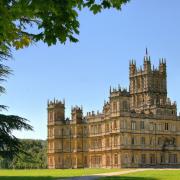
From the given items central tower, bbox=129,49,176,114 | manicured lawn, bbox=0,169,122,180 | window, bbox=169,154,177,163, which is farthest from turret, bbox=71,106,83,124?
manicured lawn, bbox=0,169,122,180

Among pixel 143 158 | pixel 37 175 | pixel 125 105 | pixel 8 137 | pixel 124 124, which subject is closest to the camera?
pixel 8 137

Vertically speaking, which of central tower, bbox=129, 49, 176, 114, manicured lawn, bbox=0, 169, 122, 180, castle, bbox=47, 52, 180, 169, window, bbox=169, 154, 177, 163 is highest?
central tower, bbox=129, 49, 176, 114

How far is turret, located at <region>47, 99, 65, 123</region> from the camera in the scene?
80.4m

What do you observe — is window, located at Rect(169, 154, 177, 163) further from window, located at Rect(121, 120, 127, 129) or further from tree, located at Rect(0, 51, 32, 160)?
tree, located at Rect(0, 51, 32, 160)

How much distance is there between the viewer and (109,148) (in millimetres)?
68938

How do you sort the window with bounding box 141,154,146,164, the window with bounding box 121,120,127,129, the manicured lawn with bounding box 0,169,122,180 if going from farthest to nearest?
the window with bounding box 141,154,146,164 → the window with bounding box 121,120,127,129 → the manicured lawn with bounding box 0,169,122,180

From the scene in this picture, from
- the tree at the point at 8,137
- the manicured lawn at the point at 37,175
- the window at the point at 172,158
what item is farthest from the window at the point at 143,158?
the tree at the point at 8,137

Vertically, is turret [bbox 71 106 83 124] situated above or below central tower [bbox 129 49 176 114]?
below

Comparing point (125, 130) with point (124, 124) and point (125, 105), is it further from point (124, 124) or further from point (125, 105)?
point (125, 105)

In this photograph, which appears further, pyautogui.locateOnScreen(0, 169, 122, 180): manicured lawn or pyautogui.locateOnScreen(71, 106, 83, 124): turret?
pyautogui.locateOnScreen(71, 106, 83, 124): turret

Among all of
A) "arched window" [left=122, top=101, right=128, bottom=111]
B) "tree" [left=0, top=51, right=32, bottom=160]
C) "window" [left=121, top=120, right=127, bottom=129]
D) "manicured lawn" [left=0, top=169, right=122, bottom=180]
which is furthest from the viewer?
"arched window" [left=122, top=101, right=128, bottom=111]

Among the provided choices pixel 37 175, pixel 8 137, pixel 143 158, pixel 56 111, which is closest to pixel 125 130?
pixel 143 158

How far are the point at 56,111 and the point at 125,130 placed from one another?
16.8m

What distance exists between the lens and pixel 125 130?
6700 cm
